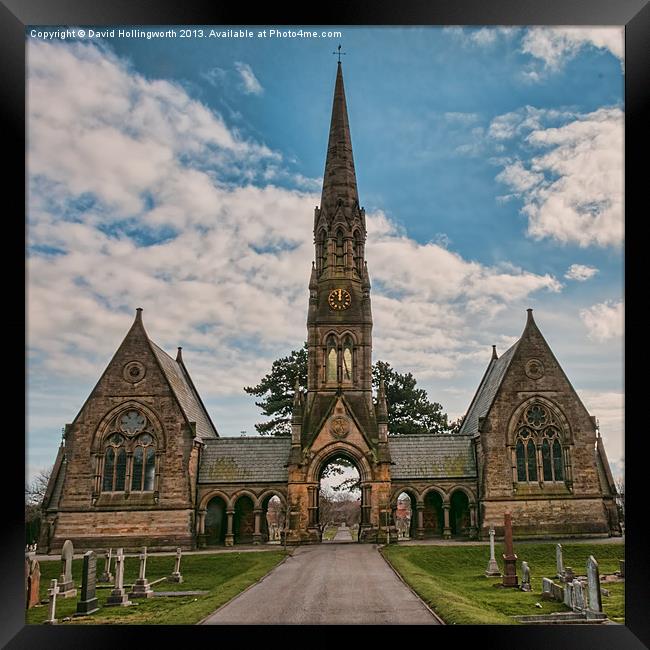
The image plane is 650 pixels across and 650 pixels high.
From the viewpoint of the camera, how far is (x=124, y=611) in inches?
569

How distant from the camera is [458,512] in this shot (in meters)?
29.2

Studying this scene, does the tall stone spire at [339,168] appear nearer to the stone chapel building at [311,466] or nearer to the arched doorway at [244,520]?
the stone chapel building at [311,466]

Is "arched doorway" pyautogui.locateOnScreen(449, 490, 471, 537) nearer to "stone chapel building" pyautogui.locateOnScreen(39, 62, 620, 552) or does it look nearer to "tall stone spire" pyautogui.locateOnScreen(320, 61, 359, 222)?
"stone chapel building" pyautogui.locateOnScreen(39, 62, 620, 552)

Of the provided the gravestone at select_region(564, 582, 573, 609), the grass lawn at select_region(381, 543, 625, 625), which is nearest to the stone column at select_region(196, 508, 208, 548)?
the grass lawn at select_region(381, 543, 625, 625)

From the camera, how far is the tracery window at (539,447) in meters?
27.4

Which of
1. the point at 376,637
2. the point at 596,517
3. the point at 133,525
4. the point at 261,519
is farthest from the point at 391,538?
the point at 376,637

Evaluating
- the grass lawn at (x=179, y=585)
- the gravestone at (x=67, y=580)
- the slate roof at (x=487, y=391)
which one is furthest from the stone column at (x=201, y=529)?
the slate roof at (x=487, y=391)

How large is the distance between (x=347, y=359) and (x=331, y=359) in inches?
28.7

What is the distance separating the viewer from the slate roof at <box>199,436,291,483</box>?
29.0 metres

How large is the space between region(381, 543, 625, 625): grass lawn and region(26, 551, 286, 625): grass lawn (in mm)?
4008

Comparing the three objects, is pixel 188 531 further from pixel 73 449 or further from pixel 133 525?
pixel 73 449

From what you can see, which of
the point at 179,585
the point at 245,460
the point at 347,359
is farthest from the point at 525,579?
the point at 347,359
